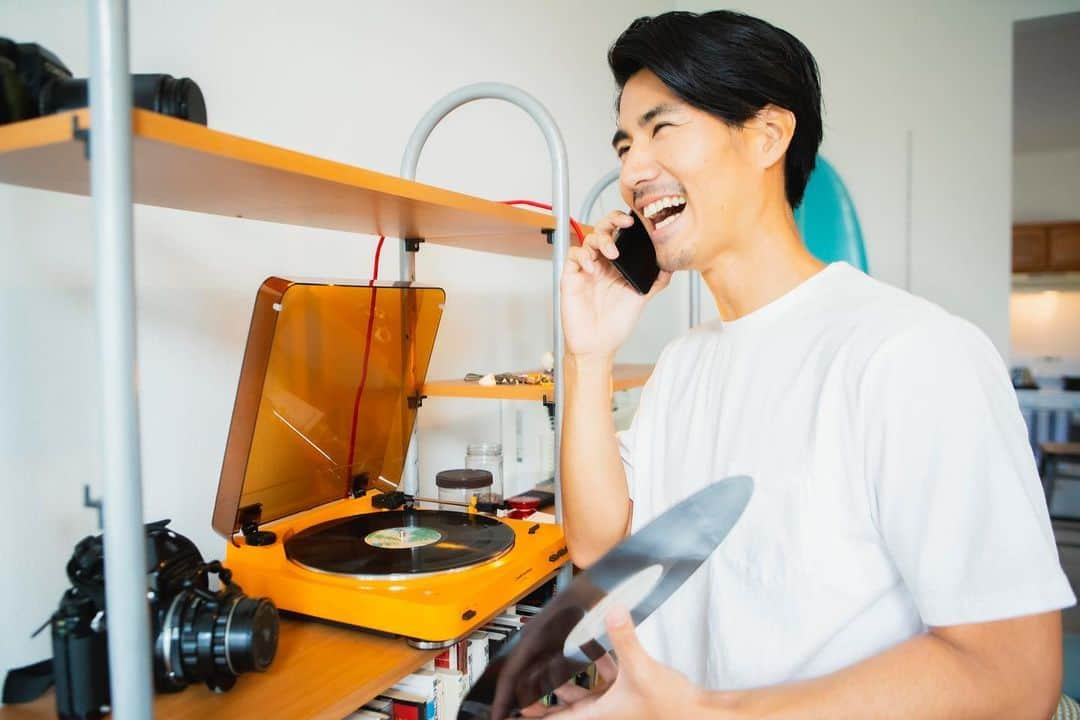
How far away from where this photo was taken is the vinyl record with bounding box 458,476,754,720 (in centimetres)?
52

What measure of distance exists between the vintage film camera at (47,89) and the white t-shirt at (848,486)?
0.77 m

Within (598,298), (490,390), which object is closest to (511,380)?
(490,390)

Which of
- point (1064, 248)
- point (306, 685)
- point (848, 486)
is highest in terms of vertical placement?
point (1064, 248)

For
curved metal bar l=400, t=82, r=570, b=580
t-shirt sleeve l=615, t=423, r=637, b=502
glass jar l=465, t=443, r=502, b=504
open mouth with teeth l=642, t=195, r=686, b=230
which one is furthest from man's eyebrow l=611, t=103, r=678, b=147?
glass jar l=465, t=443, r=502, b=504

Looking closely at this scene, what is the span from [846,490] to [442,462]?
1232 mm

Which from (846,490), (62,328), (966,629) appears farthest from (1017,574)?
(62,328)

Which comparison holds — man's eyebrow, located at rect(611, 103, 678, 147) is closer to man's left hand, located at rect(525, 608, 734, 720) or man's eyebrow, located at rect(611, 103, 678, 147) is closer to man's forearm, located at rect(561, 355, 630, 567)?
man's forearm, located at rect(561, 355, 630, 567)

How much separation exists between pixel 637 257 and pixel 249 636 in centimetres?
81

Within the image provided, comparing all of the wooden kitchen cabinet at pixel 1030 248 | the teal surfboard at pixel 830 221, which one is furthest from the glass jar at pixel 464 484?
the wooden kitchen cabinet at pixel 1030 248

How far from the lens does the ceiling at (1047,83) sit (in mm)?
3575

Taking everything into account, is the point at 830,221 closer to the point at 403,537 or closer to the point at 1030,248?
the point at 403,537

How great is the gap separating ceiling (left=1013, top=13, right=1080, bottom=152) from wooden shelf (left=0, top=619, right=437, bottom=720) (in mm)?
3639

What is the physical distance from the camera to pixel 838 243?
303cm

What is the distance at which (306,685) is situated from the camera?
2.65 ft
